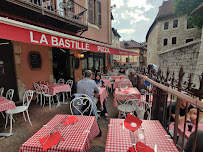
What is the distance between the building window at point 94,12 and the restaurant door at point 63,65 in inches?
146

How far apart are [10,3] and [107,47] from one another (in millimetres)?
4079

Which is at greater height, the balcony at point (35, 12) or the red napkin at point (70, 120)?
Answer: the balcony at point (35, 12)

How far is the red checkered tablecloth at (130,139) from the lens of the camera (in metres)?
1.21

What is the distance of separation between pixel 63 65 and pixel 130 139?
25.1ft

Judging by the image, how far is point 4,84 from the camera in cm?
497

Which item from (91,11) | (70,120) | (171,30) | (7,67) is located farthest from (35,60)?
(171,30)

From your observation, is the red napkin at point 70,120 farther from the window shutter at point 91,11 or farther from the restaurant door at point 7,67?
the window shutter at point 91,11

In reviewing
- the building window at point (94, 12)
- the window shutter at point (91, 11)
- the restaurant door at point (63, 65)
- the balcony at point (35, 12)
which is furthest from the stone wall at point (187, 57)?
the restaurant door at point (63, 65)

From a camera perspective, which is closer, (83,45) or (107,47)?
(83,45)

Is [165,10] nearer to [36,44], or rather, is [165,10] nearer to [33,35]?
[36,44]

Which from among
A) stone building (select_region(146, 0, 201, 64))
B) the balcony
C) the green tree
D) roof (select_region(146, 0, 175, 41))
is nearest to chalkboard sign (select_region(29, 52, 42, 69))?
the balcony

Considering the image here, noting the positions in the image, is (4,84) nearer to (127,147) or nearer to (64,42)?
(64,42)

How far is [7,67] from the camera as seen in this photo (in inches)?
197

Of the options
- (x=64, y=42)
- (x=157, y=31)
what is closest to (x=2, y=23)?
(x=64, y=42)
